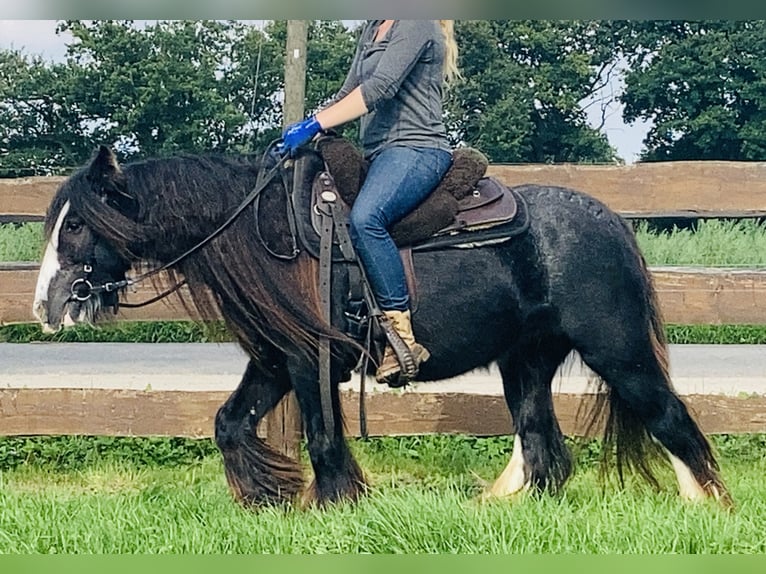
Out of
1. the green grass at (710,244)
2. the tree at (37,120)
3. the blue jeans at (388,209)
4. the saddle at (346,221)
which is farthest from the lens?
the tree at (37,120)

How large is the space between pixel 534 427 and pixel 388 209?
1509 millimetres

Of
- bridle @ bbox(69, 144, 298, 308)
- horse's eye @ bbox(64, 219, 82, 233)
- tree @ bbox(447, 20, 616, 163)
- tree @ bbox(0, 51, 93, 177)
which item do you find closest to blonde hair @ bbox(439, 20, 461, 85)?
bridle @ bbox(69, 144, 298, 308)

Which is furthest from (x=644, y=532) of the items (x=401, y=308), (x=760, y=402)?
(x=760, y=402)

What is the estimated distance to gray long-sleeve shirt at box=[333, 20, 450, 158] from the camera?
4230 millimetres

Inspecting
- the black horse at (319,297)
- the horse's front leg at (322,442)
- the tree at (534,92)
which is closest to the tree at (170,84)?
the tree at (534,92)

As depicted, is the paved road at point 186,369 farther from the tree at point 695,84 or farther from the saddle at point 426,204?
the saddle at point 426,204

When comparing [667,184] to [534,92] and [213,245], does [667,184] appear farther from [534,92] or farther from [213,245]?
[213,245]

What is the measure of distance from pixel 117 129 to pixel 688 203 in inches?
155

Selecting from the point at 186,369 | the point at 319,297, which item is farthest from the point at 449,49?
the point at 186,369

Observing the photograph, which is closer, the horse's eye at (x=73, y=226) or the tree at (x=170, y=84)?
the horse's eye at (x=73, y=226)

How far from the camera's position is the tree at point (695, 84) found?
751cm

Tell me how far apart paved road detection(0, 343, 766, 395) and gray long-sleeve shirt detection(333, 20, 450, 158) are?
83.7 inches

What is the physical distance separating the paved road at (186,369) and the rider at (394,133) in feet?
6.28

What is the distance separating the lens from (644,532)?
13.3ft
